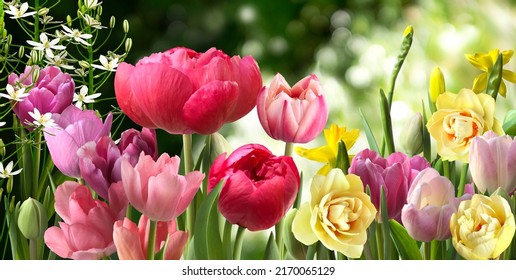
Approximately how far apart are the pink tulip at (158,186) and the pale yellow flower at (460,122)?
18 cm

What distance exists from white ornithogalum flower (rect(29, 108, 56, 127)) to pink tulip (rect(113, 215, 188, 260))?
9 cm

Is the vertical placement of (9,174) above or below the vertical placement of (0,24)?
below

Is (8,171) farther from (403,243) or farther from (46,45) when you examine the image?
(403,243)

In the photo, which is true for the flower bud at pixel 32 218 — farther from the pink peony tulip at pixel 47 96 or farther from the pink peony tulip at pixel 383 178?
the pink peony tulip at pixel 383 178

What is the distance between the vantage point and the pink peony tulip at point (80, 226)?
0.67 m

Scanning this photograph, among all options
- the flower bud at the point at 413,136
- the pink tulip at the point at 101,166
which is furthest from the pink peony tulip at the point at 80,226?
the flower bud at the point at 413,136

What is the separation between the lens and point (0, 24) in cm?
70

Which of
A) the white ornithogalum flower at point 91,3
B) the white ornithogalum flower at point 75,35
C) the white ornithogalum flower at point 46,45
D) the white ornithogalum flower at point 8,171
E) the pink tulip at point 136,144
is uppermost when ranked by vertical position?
the white ornithogalum flower at point 91,3

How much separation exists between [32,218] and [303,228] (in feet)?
0.64

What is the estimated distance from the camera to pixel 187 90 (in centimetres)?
66
